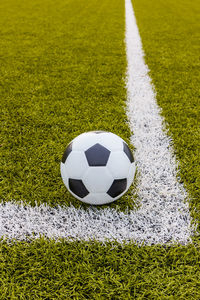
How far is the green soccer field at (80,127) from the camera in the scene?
4.57 feet

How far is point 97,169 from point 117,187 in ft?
0.62

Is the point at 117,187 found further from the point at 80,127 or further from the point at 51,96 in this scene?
the point at 51,96

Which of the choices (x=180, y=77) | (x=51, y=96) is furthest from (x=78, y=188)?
(x=180, y=77)

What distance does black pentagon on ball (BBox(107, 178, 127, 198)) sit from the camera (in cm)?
163

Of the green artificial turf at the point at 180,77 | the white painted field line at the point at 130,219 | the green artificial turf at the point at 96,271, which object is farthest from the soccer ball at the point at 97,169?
the green artificial turf at the point at 180,77

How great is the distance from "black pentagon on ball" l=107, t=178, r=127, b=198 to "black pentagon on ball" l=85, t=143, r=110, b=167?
15 cm

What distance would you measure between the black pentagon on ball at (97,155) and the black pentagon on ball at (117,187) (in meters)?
0.15

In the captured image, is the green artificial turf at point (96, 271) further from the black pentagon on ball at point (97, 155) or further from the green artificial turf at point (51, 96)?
the black pentagon on ball at point (97, 155)

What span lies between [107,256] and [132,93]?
2.44 metres

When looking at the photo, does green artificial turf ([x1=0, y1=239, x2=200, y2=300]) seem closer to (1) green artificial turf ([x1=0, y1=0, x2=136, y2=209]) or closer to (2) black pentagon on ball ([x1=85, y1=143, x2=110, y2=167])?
(1) green artificial turf ([x1=0, y1=0, x2=136, y2=209])

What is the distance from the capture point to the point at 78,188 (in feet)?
5.41

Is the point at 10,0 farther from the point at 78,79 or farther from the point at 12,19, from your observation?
the point at 78,79

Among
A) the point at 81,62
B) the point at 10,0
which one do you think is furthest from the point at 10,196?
the point at 10,0

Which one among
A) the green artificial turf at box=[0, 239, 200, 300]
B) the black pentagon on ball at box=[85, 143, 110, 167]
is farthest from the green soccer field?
the black pentagon on ball at box=[85, 143, 110, 167]
